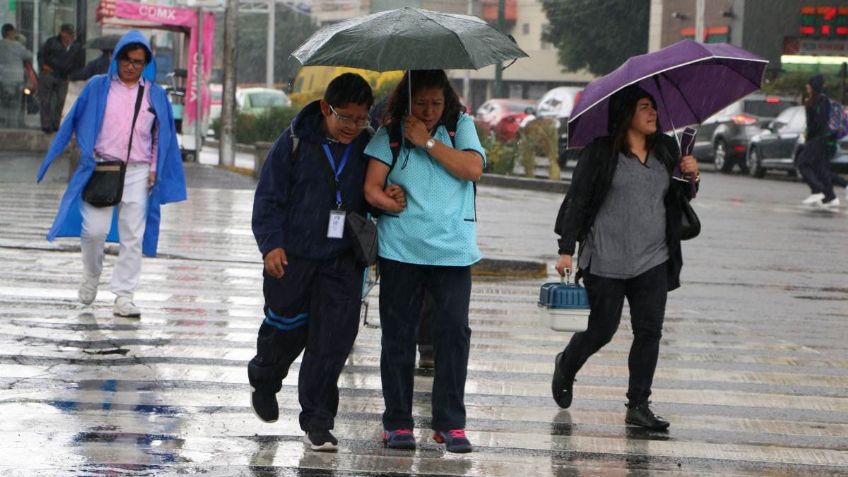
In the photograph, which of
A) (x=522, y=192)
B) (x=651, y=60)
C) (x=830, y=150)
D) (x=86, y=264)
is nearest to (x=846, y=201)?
(x=830, y=150)

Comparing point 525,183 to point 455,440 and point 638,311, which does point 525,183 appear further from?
point 455,440

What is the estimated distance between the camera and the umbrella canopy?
20.6 feet

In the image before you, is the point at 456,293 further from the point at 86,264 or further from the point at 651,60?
the point at 86,264

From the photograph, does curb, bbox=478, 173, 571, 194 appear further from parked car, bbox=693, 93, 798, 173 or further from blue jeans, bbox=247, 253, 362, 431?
blue jeans, bbox=247, 253, 362, 431

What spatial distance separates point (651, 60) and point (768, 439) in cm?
178

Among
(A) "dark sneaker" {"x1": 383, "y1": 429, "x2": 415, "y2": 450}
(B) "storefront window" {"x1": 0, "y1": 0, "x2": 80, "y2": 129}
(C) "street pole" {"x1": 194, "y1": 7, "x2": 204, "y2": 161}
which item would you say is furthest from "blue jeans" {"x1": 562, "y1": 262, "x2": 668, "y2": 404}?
(C) "street pole" {"x1": 194, "y1": 7, "x2": 204, "y2": 161}

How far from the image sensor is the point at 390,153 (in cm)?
659

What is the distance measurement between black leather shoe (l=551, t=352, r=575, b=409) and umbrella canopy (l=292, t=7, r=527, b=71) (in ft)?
5.81

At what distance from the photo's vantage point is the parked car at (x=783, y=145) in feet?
104

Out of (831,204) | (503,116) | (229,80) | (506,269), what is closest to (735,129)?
(503,116)

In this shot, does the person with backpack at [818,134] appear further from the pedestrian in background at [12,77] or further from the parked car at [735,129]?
the pedestrian in background at [12,77]

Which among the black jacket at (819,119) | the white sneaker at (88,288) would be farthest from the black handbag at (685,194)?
the black jacket at (819,119)

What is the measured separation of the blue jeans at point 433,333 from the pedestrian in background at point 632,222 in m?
0.85

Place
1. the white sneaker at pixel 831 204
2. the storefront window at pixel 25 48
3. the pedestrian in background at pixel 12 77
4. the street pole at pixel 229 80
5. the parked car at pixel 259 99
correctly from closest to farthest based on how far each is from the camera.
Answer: the white sneaker at pixel 831 204 < the pedestrian in background at pixel 12 77 < the storefront window at pixel 25 48 < the street pole at pixel 229 80 < the parked car at pixel 259 99
